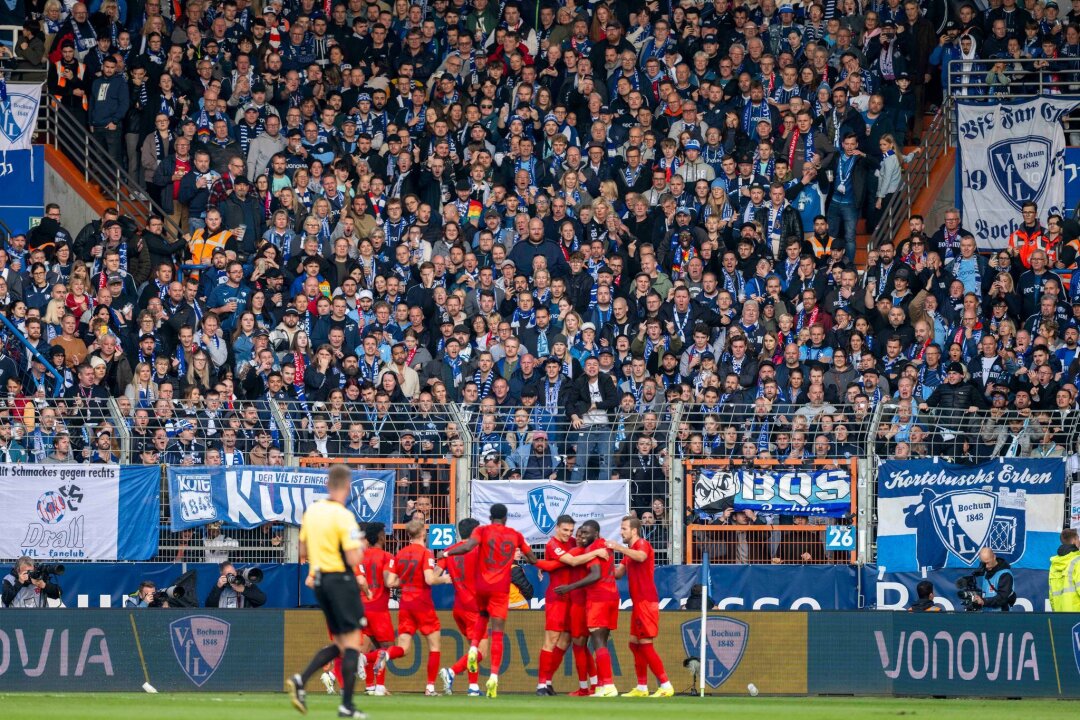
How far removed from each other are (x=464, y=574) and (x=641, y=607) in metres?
2.01

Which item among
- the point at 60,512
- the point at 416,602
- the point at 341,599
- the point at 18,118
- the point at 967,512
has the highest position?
the point at 18,118

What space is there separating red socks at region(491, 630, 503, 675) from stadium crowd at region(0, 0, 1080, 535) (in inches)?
143

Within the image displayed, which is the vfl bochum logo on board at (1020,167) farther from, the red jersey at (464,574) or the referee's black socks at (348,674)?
the referee's black socks at (348,674)

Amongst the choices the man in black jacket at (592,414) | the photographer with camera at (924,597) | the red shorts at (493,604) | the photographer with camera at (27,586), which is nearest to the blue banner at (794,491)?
the photographer with camera at (924,597)

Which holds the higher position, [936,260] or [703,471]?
[936,260]

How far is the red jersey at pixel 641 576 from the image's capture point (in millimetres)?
20531

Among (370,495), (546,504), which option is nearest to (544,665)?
(546,504)

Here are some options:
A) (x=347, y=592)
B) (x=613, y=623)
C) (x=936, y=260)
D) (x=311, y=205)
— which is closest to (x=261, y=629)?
(x=613, y=623)

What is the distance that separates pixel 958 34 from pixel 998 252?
5248 millimetres

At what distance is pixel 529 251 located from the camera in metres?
28.0

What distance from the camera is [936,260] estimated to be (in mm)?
26969

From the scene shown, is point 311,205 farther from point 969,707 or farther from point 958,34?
point 969,707

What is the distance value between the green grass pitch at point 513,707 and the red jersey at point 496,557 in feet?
4.05

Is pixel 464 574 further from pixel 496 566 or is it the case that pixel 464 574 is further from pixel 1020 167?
pixel 1020 167
